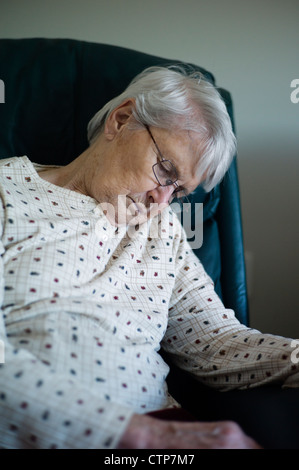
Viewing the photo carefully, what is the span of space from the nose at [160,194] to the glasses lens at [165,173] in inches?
0.7

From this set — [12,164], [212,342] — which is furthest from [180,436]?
[12,164]

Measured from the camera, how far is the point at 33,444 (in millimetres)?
741

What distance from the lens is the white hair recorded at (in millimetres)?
1136

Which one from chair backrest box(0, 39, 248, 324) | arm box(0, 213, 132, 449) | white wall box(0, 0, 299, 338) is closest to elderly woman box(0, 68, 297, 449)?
arm box(0, 213, 132, 449)

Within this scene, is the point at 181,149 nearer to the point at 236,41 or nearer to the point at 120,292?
the point at 120,292

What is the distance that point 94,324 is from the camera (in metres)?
0.95

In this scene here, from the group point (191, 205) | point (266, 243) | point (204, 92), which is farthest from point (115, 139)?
point (266, 243)

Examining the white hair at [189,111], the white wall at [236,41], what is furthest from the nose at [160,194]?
the white wall at [236,41]

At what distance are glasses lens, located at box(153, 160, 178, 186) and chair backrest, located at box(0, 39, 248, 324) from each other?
0.31m

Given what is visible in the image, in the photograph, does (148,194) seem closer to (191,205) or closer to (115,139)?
(115,139)

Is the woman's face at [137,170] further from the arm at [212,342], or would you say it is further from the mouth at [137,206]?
the arm at [212,342]

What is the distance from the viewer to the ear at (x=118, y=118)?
1.19m

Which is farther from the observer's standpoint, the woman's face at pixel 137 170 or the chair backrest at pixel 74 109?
the chair backrest at pixel 74 109

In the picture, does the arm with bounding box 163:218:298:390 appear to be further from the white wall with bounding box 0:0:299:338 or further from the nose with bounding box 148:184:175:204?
the white wall with bounding box 0:0:299:338
